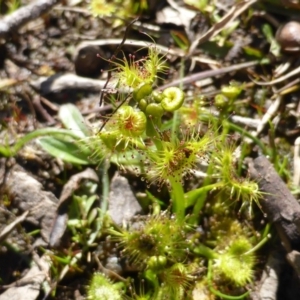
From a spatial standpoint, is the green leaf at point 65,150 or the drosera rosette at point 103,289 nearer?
the drosera rosette at point 103,289

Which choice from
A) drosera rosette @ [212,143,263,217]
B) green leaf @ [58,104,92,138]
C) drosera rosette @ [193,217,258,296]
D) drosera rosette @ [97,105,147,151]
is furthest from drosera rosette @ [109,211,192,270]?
green leaf @ [58,104,92,138]

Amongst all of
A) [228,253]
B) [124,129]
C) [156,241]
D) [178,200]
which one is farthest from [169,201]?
[124,129]

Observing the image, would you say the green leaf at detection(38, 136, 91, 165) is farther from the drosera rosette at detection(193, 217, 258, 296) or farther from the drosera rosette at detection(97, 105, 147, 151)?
the drosera rosette at detection(193, 217, 258, 296)

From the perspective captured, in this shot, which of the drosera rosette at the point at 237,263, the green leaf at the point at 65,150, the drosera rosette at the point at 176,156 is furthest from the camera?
the green leaf at the point at 65,150

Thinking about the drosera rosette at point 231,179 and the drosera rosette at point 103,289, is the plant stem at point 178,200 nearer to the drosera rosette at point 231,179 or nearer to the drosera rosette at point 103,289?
the drosera rosette at point 231,179

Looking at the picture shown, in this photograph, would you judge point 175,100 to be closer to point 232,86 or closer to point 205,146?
point 205,146

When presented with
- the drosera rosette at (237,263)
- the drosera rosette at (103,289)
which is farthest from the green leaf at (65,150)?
the drosera rosette at (237,263)

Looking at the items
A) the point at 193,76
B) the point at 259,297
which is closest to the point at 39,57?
the point at 193,76
